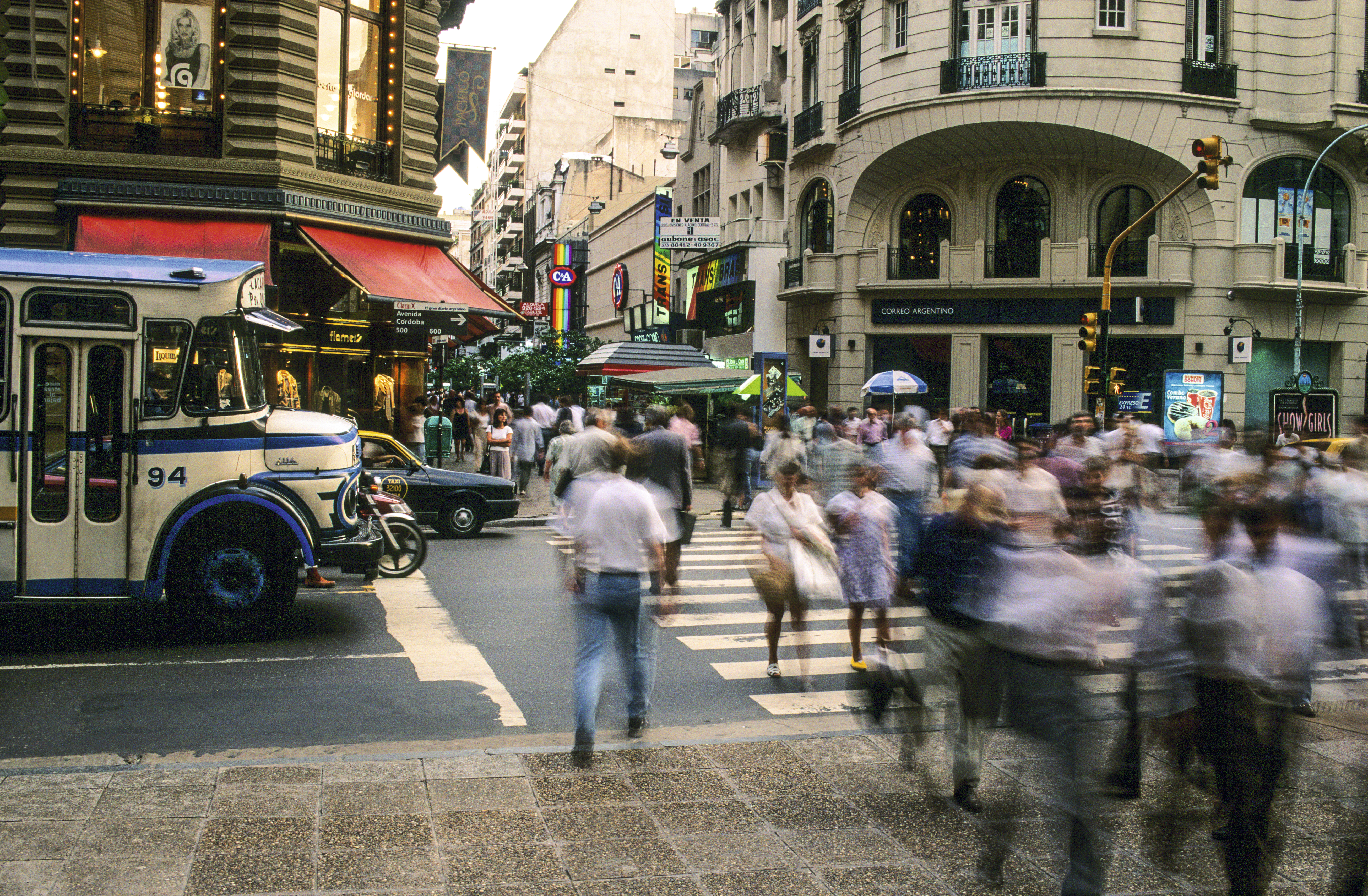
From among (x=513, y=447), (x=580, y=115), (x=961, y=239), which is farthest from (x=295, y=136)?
(x=580, y=115)

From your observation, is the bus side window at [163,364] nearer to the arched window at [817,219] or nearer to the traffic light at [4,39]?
the traffic light at [4,39]

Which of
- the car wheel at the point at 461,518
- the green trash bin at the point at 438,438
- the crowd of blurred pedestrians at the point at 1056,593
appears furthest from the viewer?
the green trash bin at the point at 438,438

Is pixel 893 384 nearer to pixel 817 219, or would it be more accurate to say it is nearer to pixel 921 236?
pixel 921 236

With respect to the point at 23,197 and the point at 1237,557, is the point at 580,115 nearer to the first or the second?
the point at 23,197

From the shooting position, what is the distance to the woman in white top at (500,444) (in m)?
21.6

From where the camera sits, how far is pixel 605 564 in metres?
6.29

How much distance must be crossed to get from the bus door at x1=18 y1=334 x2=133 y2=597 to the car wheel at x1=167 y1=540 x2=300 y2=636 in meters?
0.49

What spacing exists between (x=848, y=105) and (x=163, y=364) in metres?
27.0

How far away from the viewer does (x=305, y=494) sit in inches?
380

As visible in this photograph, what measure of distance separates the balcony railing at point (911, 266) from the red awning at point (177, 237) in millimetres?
19201

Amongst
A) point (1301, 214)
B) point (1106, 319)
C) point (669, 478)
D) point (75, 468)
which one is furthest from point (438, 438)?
point (1301, 214)

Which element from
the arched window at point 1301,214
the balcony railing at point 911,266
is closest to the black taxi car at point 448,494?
the balcony railing at point 911,266

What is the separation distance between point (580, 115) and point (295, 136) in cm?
6190

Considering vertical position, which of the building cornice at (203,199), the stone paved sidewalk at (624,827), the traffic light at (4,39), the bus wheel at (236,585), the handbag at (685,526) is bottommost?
the stone paved sidewalk at (624,827)
